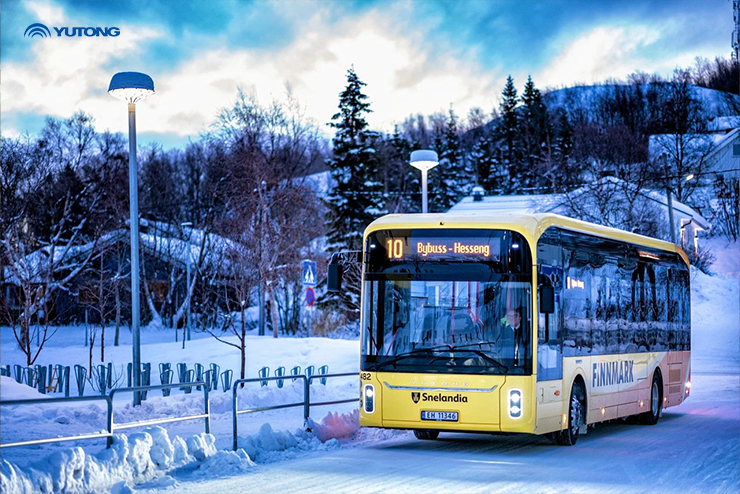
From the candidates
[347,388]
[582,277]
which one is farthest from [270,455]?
[347,388]

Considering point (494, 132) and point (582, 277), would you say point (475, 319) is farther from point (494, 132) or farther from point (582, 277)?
point (494, 132)

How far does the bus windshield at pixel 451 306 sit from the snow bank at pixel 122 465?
2.87 meters

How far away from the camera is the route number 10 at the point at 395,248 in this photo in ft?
46.3

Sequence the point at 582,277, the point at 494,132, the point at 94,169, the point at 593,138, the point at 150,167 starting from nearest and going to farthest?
the point at 582,277, the point at 94,169, the point at 150,167, the point at 593,138, the point at 494,132

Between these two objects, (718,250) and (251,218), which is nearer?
(251,218)

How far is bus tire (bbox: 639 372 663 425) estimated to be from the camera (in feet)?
63.5

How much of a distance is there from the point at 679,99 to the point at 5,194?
235ft

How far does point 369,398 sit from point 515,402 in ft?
6.79

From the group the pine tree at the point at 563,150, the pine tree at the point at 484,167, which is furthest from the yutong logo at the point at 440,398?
the pine tree at the point at 484,167

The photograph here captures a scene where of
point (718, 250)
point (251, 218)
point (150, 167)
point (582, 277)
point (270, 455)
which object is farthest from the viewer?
point (718, 250)

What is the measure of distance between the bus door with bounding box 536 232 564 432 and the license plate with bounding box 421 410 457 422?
115 cm

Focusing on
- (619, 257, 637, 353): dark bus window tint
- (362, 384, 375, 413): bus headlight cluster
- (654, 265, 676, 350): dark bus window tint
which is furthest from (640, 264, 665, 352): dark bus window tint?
(362, 384, 375, 413): bus headlight cluster

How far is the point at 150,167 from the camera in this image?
80250 mm

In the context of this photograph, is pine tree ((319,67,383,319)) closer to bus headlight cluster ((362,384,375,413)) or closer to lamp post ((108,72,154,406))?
lamp post ((108,72,154,406))
